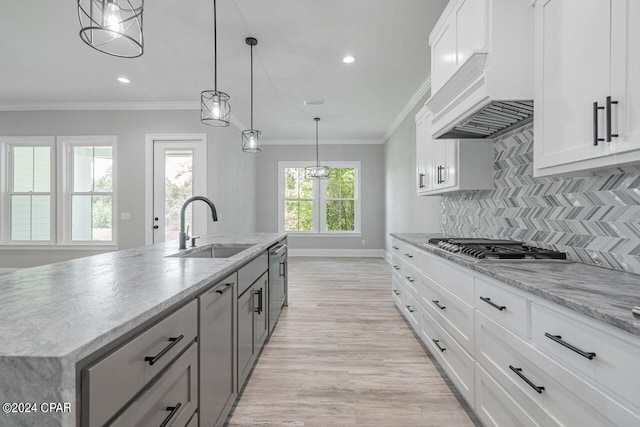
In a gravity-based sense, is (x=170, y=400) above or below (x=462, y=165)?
below

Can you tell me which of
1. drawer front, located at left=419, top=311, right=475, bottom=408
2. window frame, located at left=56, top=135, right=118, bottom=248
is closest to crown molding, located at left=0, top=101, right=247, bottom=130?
window frame, located at left=56, top=135, right=118, bottom=248

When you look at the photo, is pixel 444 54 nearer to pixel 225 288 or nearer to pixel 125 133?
pixel 225 288

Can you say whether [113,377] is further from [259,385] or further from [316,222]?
[316,222]

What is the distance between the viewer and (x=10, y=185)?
5.25 metres

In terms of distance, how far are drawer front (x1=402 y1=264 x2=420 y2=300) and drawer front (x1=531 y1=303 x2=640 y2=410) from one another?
60.9 inches

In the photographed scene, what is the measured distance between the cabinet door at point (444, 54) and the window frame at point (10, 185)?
238 inches

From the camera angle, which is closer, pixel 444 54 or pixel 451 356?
pixel 451 356

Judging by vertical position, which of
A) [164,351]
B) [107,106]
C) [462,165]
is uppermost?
[107,106]

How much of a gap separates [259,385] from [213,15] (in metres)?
3.12

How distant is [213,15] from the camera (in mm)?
2811

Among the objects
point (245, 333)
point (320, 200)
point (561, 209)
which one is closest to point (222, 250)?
point (245, 333)

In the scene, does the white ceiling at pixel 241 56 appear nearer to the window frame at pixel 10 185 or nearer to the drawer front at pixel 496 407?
the window frame at pixel 10 185

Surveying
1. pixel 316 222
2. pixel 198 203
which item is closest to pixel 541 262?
pixel 198 203

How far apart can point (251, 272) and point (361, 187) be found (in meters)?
6.03
